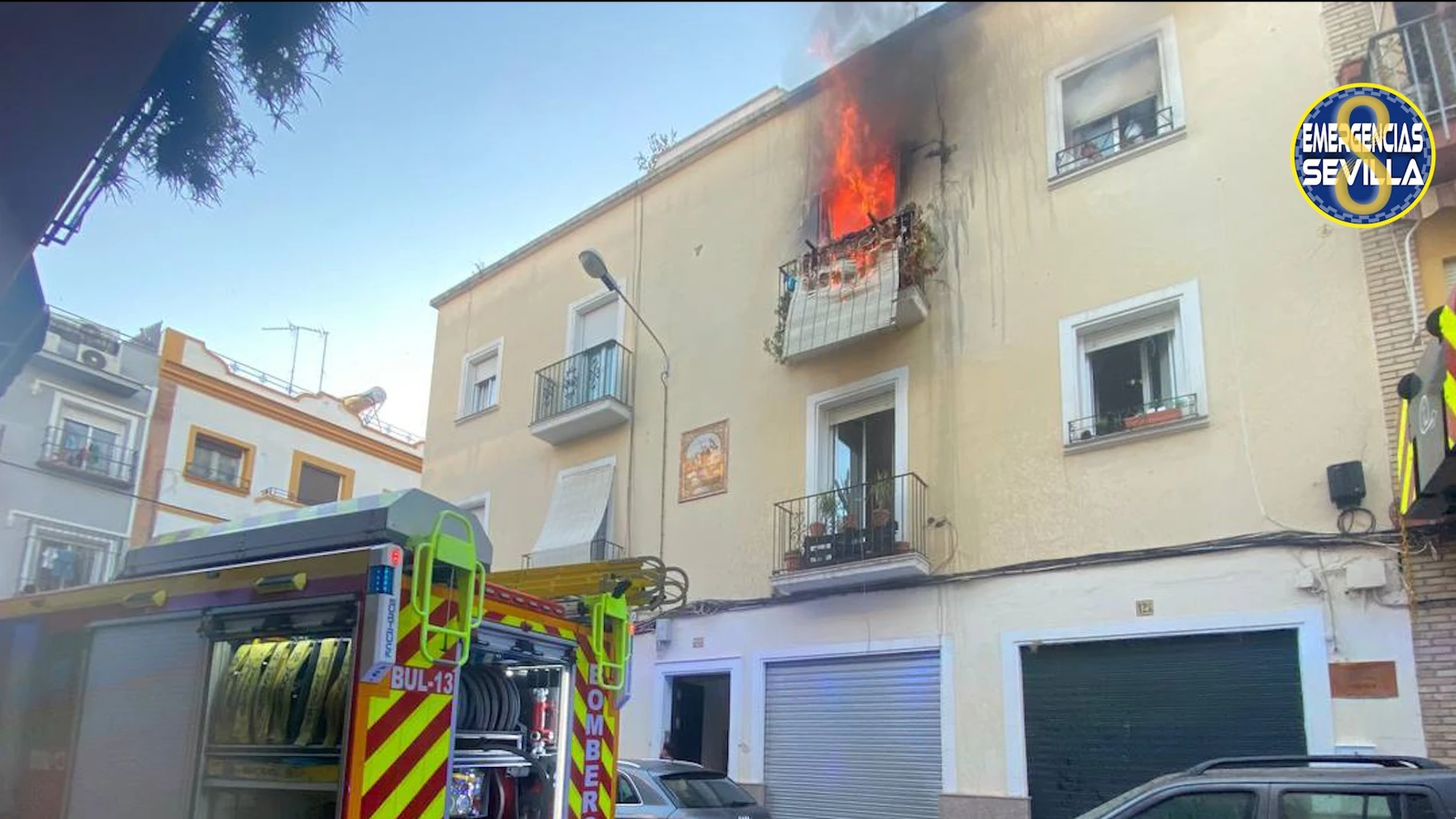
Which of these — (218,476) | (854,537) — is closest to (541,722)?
(854,537)

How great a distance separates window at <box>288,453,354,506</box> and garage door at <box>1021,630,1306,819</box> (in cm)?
1717

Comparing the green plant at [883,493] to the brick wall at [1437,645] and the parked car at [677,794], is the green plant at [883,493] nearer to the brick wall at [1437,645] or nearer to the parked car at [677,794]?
the parked car at [677,794]

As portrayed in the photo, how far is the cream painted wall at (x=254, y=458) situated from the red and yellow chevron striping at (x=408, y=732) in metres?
17.9

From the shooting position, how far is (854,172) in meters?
11.3

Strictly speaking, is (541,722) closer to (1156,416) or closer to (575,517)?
(1156,416)

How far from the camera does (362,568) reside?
15.7 ft

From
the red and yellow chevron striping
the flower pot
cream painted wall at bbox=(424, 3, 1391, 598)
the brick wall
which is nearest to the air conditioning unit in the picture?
the red and yellow chevron striping

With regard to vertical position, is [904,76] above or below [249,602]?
above

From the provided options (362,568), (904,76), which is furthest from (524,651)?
(904,76)

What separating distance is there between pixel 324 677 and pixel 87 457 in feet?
36.0

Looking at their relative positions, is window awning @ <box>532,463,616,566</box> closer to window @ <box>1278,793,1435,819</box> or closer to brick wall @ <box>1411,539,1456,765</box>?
brick wall @ <box>1411,539,1456,765</box>

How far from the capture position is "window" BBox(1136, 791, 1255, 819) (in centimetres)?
476

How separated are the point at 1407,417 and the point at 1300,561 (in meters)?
1.68

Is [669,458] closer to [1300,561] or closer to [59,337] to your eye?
[1300,561]
